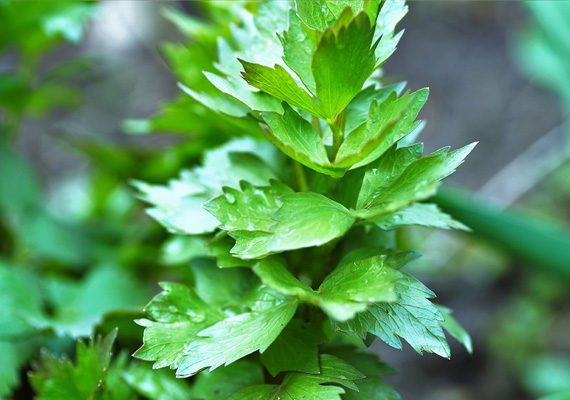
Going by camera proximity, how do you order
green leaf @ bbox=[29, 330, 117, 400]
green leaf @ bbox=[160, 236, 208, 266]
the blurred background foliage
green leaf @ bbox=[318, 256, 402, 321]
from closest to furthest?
green leaf @ bbox=[318, 256, 402, 321] < green leaf @ bbox=[29, 330, 117, 400] < green leaf @ bbox=[160, 236, 208, 266] < the blurred background foliage

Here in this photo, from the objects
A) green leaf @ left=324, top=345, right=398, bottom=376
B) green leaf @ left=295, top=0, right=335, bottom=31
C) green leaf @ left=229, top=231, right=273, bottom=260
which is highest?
green leaf @ left=295, top=0, right=335, bottom=31

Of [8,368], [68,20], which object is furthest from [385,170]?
[68,20]

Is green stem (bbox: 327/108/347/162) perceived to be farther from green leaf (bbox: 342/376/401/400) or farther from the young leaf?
green leaf (bbox: 342/376/401/400)

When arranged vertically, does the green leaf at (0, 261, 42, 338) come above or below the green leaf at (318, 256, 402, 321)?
below

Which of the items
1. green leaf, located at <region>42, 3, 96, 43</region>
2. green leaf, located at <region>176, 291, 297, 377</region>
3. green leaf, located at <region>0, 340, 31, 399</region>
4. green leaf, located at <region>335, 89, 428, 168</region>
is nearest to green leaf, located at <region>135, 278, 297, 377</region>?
green leaf, located at <region>176, 291, 297, 377</region>

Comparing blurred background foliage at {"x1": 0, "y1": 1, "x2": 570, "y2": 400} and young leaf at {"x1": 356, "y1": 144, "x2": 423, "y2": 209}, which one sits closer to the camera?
young leaf at {"x1": 356, "y1": 144, "x2": 423, "y2": 209}

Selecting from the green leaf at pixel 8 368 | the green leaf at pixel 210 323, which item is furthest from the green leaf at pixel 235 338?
the green leaf at pixel 8 368

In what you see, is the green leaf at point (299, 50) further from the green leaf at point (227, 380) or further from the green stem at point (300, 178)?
the green leaf at point (227, 380)

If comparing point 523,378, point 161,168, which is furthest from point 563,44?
point 161,168

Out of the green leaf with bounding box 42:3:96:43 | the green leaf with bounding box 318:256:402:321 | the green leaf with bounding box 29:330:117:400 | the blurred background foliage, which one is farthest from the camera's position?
the green leaf with bounding box 42:3:96:43
